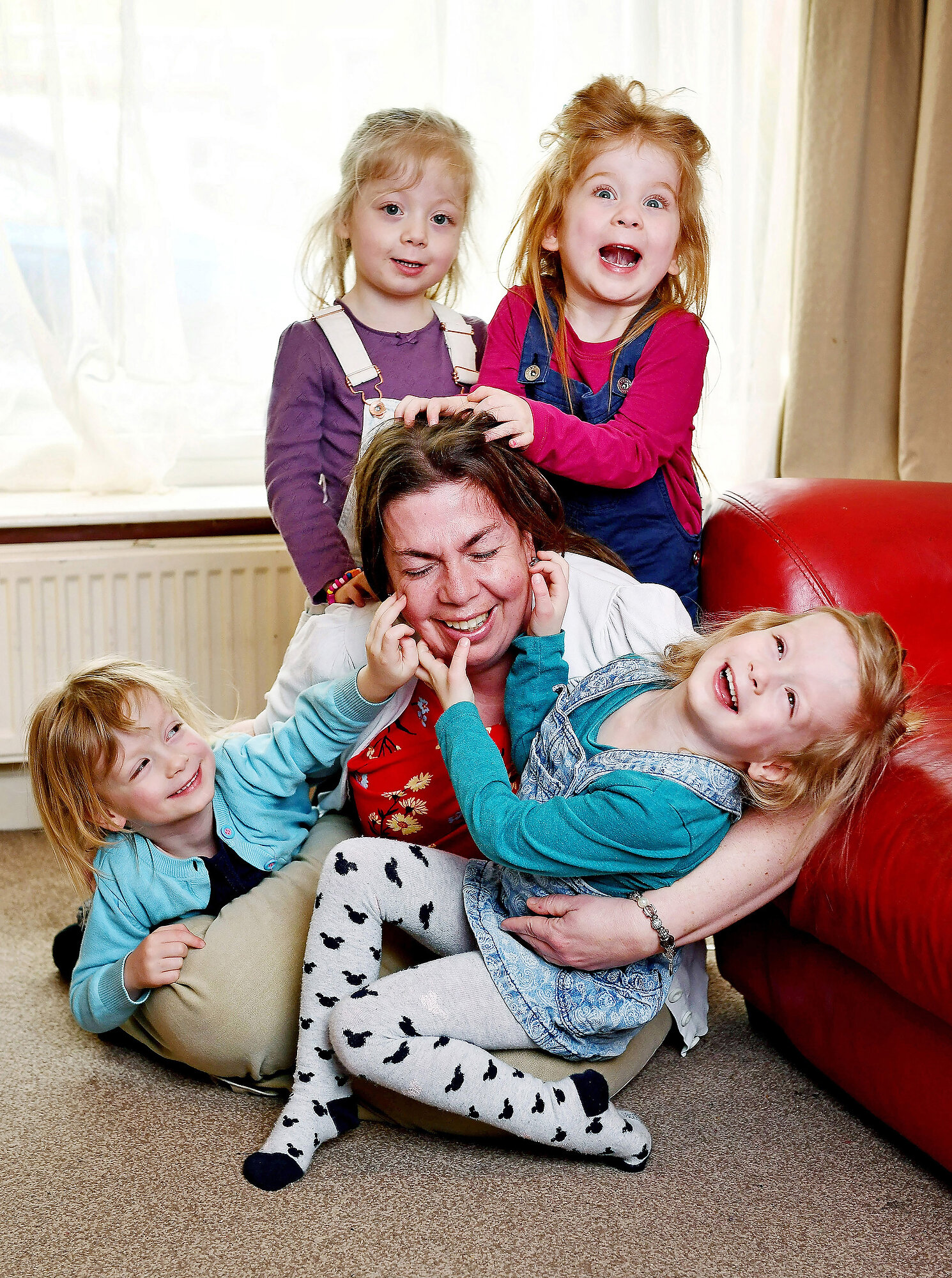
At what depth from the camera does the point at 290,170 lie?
2629 millimetres

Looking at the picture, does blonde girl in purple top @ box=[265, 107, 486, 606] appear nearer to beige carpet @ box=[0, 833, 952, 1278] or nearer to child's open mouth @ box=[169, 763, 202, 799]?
child's open mouth @ box=[169, 763, 202, 799]

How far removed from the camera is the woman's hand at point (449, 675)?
1438 millimetres

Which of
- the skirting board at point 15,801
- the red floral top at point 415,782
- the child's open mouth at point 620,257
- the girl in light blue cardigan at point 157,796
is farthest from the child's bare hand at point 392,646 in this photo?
the skirting board at point 15,801

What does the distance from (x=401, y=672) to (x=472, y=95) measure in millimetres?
1665

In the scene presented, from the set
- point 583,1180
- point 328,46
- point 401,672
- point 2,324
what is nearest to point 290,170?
point 328,46

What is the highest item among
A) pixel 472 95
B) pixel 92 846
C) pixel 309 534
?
pixel 472 95

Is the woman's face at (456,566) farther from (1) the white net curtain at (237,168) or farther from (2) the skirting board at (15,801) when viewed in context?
(2) the skirting board at (15,801)

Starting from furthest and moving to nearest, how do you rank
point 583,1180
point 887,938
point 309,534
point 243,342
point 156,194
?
point 243,342
point 156,194
point 309,534
point 583,1180
point 887,938

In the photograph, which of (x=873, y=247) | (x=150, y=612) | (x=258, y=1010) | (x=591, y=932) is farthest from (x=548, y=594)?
(x=873, y=247)

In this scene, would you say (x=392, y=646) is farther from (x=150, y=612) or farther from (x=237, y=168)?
(x=237, y=168)

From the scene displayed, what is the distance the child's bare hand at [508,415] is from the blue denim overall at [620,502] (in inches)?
9.5

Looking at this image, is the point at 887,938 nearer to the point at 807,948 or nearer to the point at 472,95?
the point at 807,948

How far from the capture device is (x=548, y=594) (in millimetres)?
1535

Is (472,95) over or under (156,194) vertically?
over
